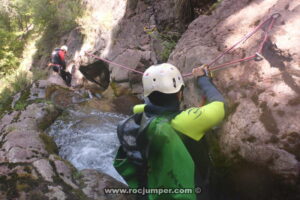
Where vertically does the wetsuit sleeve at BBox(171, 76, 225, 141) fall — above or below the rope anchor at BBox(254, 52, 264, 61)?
below

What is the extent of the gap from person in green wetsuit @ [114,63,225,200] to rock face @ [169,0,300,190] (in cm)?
75

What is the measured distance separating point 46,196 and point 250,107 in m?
2.71

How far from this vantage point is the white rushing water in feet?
17.0

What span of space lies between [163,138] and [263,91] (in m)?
1.72

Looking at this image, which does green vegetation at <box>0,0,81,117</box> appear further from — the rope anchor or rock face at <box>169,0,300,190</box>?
the rope anchor

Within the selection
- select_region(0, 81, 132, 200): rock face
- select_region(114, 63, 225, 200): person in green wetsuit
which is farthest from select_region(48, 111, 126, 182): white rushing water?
select_region(114, 63, 225, 200): person in green wetsuit

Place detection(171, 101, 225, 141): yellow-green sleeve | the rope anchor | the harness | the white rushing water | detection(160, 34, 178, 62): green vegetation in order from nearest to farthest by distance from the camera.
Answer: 1. the harness
2. detection(171, 101, 225, 141): yellow-green sleeve
3. the rope anchor
4. the white rushing water
5. detection(160, 34, 178, 62): green vegetation

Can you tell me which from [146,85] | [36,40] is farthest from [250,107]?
[36,40]

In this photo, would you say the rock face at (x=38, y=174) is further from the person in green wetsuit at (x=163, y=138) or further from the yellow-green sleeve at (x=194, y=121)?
the yellow-green sleeve at (x=194, y=121)

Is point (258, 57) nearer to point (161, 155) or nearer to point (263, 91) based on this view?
point (263, 91)

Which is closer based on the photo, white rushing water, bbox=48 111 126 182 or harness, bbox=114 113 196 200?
harness, bbox=114 113 196 200

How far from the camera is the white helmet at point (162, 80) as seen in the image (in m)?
2.21

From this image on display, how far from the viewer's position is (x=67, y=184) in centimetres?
368

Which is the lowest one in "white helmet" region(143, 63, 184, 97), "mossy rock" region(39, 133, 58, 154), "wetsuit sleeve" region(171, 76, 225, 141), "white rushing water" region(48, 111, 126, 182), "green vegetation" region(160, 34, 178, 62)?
"white rushing water" region(48, 111, 126, 182)
